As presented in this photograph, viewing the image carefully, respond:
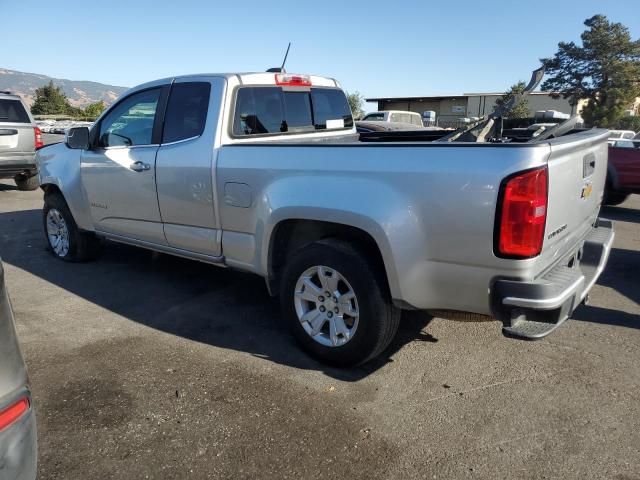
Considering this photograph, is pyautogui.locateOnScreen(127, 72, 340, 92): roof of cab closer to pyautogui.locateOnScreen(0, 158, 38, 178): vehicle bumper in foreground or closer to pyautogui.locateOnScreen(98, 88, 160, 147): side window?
pyautogui.locateOnScreen(98, 88, 160, 147): side window

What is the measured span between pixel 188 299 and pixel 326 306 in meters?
1.77

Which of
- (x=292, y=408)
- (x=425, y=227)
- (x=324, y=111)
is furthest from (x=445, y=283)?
(x=324, y=111)

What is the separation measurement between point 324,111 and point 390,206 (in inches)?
91.8

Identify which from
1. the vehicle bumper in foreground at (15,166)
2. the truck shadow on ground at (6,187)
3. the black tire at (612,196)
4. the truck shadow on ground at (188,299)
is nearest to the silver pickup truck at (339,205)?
the truck shadow on ground at (188,299)

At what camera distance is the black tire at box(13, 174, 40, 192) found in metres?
10.9

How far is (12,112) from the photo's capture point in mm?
9781

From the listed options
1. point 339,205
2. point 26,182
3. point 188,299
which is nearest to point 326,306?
point 339,205

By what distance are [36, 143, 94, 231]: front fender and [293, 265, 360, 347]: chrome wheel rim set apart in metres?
2.89

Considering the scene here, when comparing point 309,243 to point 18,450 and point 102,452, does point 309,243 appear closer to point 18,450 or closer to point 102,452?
point 102,452

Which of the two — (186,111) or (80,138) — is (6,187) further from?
(186,111)

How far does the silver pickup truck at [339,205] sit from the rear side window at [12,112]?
5.94 meters

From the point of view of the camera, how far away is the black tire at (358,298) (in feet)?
10.0

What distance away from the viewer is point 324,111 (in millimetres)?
4898

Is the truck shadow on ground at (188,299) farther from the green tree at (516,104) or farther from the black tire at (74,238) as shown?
the green tree at (516,104)
